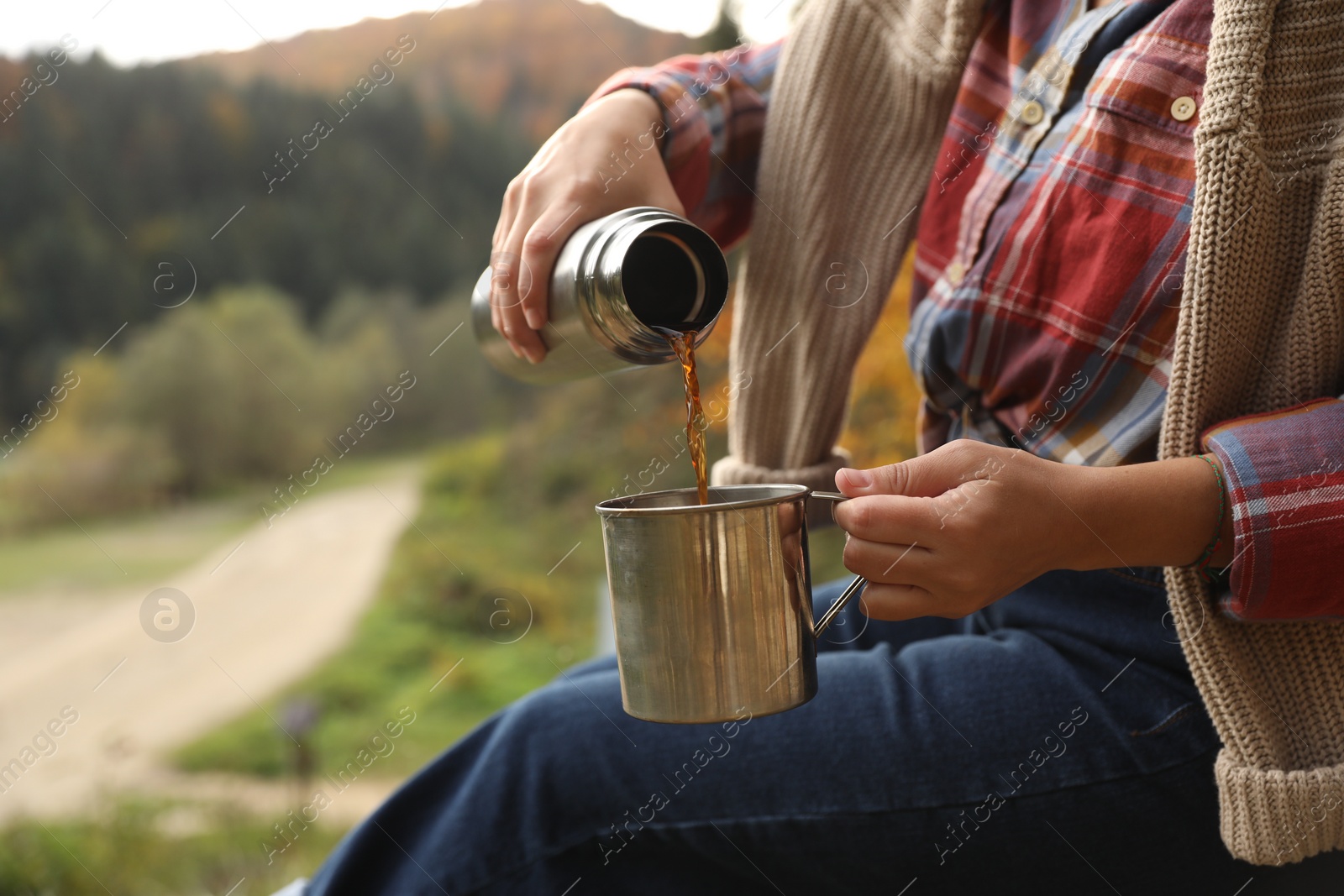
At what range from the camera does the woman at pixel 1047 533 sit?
2.37 ft

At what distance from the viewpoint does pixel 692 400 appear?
2.65 feet

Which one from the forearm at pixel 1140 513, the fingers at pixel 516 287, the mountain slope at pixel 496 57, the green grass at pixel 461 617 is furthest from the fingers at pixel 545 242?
the mountain slope at pixel 496 57

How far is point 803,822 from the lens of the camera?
32.4 inches

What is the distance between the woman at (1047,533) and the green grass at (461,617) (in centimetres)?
308

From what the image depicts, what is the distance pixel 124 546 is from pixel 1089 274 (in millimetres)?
3681

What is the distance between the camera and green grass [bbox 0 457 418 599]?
137 inches

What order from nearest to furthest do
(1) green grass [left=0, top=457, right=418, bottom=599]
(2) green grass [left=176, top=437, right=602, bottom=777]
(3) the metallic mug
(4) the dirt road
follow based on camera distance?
(3) the metallic mug < (4) the dirt road < (1) green grass [left=0, top=457, right=418, bottom=599] < (2) green grass [left=176, top=437, right=602, bottom=777]

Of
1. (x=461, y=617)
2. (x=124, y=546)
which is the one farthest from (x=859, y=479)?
(x=461, y=617)

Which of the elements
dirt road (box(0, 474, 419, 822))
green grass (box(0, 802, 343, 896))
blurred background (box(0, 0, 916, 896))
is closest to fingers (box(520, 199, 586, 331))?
blurred background (box(0, 0, 916, 896))

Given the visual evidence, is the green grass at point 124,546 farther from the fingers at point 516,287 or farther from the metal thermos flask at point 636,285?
the metal thermos flask at point 636,285

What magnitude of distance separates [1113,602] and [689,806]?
0.39 metres

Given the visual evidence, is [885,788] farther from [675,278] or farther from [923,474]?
[675,278]

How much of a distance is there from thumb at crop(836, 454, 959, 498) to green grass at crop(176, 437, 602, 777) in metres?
3.32

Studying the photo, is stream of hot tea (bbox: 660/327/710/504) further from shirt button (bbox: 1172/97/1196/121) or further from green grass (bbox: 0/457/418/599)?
green grass (bbox: 0/457/418/599)
